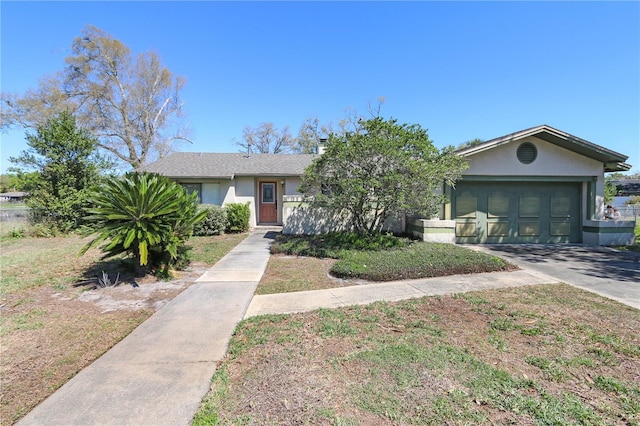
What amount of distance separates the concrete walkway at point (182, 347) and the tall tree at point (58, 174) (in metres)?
9.95

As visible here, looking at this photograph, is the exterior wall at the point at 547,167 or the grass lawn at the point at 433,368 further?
the exterior wall at the point at 547,167

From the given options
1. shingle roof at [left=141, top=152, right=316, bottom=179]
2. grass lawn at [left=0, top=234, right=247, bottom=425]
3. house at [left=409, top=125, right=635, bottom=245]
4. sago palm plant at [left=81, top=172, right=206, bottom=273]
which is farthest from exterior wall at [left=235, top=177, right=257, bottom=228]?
sago palm plant at [left=81, top=172, right=206, bottom=273]

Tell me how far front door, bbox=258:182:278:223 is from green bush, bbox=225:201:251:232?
2139 mm

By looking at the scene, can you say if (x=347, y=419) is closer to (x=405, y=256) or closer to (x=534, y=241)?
(x=405, y=256)

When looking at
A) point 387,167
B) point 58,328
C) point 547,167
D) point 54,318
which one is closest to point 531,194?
point 547,167

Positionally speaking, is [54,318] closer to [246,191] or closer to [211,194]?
[211,194]

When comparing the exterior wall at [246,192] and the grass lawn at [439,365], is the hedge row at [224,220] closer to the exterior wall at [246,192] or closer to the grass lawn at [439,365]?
the exterior wall at [246,192]

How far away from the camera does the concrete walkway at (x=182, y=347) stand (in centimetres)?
234

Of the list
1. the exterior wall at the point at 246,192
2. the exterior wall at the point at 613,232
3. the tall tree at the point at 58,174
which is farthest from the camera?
the exterior wall at the point at 246,192

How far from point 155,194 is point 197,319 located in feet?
9.60

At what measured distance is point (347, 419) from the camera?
2191 mm

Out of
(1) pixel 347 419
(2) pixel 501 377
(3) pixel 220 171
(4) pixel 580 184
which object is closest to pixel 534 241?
(4) pixel 580 184

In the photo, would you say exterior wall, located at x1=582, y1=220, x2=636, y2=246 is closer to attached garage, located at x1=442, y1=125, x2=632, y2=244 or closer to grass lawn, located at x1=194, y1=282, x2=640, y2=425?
attached garage, located at x1=442, y1=125, x2=632, y2=244

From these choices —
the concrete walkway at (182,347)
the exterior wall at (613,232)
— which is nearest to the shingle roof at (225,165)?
the concrete walkway at (182,347)
